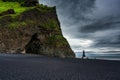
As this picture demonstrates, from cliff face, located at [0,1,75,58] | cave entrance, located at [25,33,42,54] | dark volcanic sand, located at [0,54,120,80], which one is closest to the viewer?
dark volcanic sand, located at [0,54,120,80]

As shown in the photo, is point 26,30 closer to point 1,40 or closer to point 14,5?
point 1,40

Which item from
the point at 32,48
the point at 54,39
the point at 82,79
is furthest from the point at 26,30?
Result: the point at 82,79

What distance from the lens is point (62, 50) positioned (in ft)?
277

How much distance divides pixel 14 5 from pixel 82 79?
310 ft

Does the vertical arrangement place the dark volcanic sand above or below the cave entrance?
below

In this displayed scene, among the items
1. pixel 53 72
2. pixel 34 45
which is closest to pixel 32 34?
pixel 34 45

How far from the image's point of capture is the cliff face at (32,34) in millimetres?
74375

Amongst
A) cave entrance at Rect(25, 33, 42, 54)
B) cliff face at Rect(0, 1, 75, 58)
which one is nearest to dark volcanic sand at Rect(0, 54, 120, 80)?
cliff face at Rect(0, 1, 75, 58)

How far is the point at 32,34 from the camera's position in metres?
78.5

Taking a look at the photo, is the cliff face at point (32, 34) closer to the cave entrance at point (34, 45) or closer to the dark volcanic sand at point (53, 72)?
the cave entrance at point (34, 45)

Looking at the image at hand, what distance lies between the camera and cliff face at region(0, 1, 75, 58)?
7438 cm

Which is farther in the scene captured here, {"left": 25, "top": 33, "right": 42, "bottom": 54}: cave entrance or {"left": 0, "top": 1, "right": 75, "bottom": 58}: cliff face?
{"left": 25, "top": 33, "right": 42, "bottom": 54}: cave entrance

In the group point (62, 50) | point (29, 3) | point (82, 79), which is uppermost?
point (29, 3)

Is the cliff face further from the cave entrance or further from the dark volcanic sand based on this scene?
the dark volcanic sand
